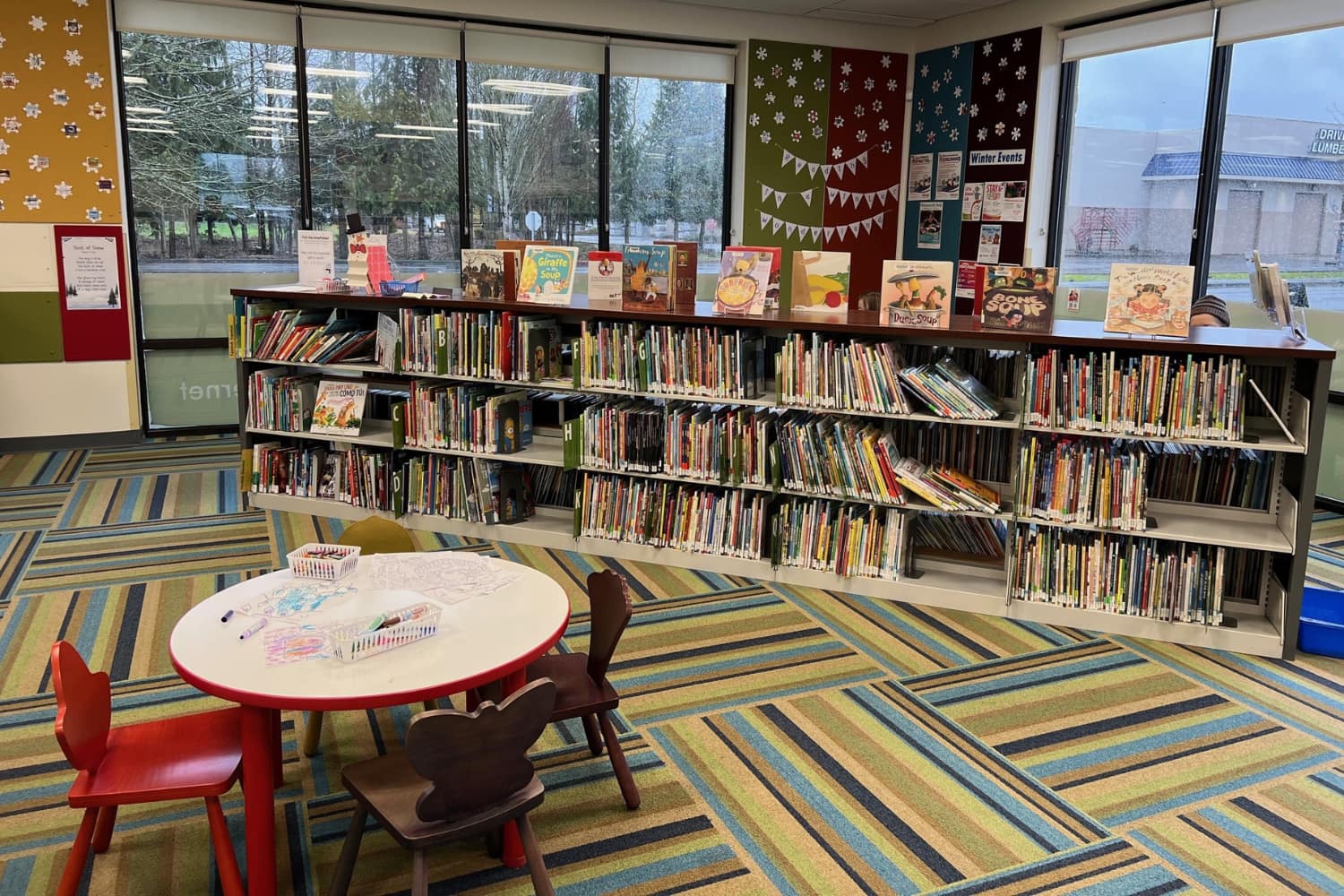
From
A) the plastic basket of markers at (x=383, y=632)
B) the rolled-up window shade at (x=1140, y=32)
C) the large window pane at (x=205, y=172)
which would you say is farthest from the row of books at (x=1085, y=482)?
the large window pane at (x=205, y=172)

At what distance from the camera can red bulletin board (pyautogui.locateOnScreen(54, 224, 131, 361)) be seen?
22.8 ft

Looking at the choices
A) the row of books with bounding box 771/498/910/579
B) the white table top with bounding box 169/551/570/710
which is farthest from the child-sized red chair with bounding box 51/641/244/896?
the row of books with bounding box 771/498/910/579

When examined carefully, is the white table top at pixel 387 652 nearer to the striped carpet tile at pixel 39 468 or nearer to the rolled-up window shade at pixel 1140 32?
the striped carpet tile at pixel 39 468

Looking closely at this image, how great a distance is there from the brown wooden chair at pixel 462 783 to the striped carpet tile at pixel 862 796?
31.3 inches

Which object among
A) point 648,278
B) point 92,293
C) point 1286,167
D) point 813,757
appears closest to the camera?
point 813,757

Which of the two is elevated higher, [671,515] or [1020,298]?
[1020,298]

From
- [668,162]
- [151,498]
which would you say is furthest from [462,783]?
[668,162]

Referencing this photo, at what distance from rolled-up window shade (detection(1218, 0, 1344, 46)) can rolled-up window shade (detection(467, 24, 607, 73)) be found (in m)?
4.24

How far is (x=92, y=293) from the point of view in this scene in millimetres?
7055

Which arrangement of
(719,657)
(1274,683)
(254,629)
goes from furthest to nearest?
(719,657)
(1274,683)
(254,629)

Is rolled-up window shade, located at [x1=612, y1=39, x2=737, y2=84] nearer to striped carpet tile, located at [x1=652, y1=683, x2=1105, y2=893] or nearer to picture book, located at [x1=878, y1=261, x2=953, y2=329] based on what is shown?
picture book, located at [x1=878, y1=261, x2=953, y2=329]

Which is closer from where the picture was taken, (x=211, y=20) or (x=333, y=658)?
(x=333, y=658)

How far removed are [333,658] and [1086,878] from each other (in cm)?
206

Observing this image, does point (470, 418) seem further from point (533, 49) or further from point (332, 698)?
point (533, 49)
